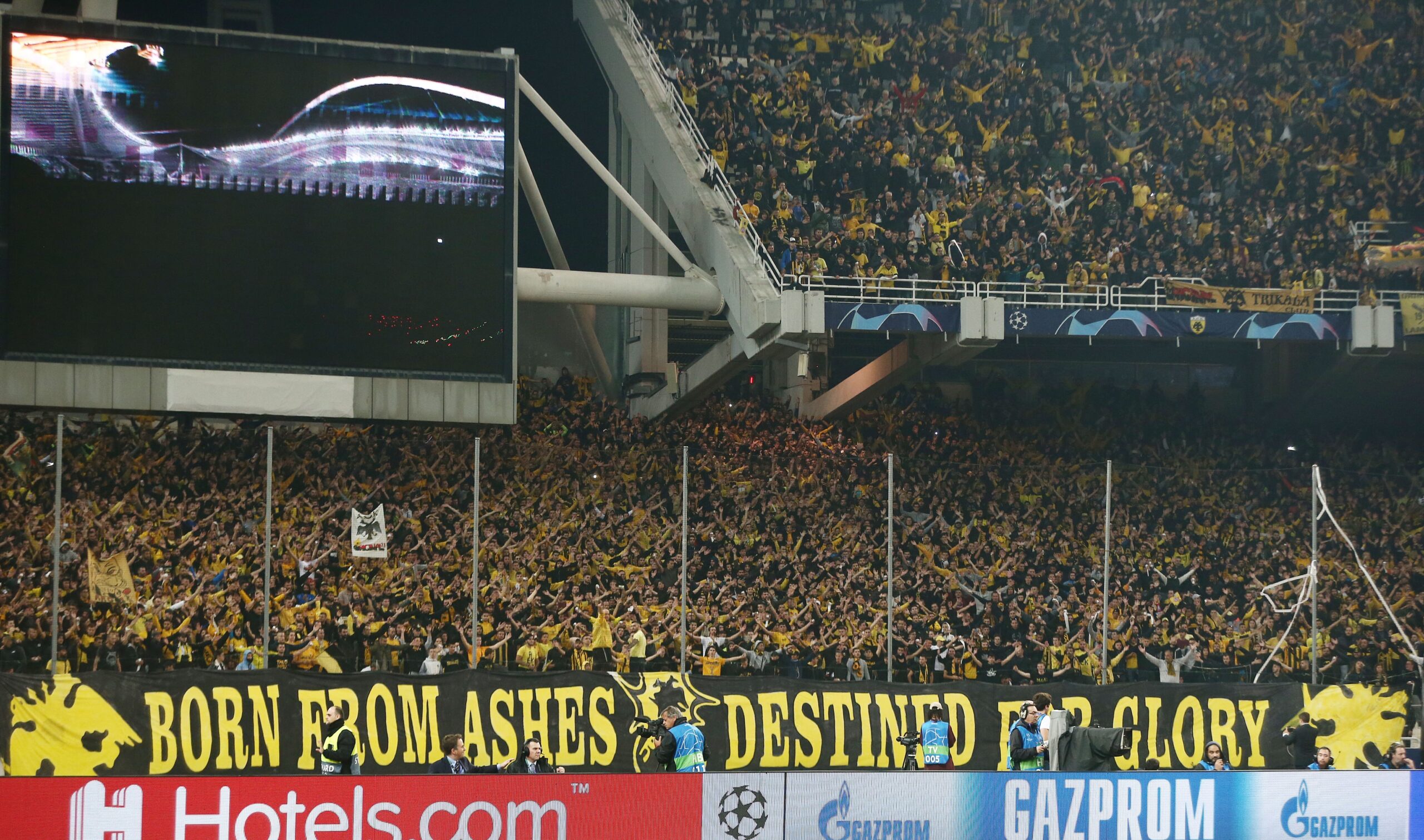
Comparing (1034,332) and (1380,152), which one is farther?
(1380,152)

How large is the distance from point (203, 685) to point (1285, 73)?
981 inches

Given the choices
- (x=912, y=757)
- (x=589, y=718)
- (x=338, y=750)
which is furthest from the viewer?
(x=589, y=718)

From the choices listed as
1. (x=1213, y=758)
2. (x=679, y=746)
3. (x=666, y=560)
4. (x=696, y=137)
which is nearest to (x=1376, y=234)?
(x=696, y=137)

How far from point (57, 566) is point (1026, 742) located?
1081cm

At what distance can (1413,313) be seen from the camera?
1101 inches

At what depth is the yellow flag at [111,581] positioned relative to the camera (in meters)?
20.7

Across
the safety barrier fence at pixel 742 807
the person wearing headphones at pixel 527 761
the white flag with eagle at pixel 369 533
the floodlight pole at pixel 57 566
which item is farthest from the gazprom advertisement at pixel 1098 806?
the floodlight pole at pixel 57 566

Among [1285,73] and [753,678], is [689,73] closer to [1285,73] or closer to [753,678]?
[1285,73]

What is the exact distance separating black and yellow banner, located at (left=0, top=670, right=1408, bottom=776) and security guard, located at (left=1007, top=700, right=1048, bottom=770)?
1714 millimetres

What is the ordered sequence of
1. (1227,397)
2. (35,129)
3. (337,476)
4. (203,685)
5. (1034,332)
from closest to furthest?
1. (203,685)
2. (35,129)
3. (337,476)
4. (1034,332)
5. (1227,397)

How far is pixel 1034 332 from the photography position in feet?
89.4

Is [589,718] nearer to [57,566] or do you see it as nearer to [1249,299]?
[57,566]

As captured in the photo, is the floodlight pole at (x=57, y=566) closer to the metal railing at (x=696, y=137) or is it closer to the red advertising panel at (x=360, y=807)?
the red advertising panel at (x=360, y=807)

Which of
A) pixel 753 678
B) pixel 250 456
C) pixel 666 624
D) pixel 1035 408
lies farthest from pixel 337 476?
pixel 1035 408
